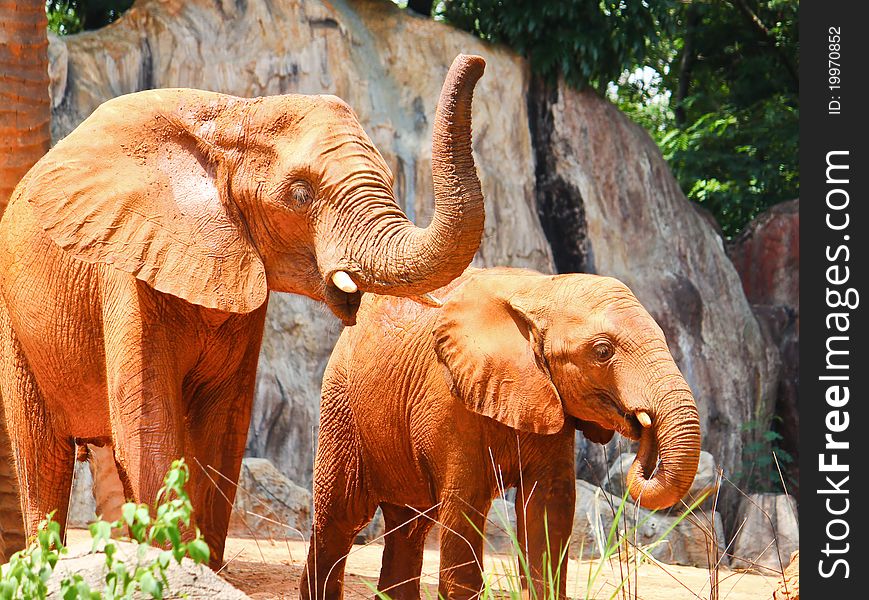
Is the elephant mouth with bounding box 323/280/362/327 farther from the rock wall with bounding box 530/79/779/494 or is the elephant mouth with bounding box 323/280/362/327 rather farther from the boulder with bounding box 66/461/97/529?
the rock wall with bounding box 530/79/779/494

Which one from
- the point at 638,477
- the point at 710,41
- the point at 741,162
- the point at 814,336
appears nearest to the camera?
the point at 814,336

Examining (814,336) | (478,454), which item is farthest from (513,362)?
(814,336)

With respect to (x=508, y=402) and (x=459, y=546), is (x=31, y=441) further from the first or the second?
(x=508, y=402)

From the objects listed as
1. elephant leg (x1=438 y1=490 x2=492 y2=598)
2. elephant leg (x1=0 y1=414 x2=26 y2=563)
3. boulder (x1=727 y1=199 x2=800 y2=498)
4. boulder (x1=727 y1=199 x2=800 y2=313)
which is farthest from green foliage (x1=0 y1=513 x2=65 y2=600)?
boulder (x1=727 y1=199 x2=800 y2=313)

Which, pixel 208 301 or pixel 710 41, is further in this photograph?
pixel 710 41

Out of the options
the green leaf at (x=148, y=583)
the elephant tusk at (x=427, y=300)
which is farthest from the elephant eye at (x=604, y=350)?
the green leaf at (x=148, y=583)

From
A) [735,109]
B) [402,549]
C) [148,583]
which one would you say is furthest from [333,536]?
[735,109]

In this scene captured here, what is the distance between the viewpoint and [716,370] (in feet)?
49.6

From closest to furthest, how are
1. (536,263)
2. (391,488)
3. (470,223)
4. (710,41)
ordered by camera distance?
(470,223)
(391,488)
(536,263)
(710,41)

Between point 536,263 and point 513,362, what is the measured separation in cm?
784

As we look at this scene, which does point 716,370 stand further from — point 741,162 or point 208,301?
point 208,301

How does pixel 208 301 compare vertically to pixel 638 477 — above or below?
above

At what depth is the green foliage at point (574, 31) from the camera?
570 inches

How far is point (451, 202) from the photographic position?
5133 mm
